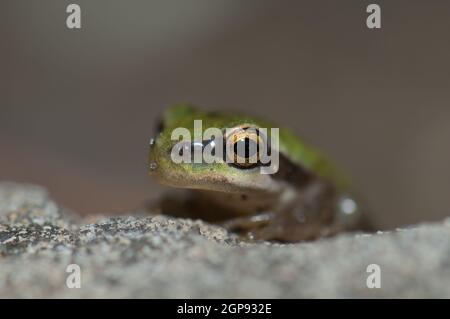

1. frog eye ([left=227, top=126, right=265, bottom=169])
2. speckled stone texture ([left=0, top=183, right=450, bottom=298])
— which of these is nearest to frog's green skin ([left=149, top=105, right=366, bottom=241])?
frog eye ([left=227, top=126, right=265, bottom=169])

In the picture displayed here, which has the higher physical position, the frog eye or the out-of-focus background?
the out-of-focus background

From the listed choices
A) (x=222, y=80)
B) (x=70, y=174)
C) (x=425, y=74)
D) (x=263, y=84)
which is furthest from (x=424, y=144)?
(x=70, y=174)

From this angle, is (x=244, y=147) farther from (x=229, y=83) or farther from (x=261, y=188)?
(x=229, y=83)

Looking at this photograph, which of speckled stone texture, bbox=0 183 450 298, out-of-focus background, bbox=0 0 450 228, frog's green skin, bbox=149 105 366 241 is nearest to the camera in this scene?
speckled stone texture, bbox=0 183 450 298

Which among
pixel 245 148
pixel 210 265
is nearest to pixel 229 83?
pixel 245 148

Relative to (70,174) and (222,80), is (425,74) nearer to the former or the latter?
(222,80)

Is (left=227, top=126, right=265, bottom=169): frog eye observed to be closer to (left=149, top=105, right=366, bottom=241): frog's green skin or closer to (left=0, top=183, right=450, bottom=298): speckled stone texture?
(left=149, top=105, right=366, bottom=241): frog's green skin

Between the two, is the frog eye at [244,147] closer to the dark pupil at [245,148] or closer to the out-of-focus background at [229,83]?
the dark pupil at [245,148]
